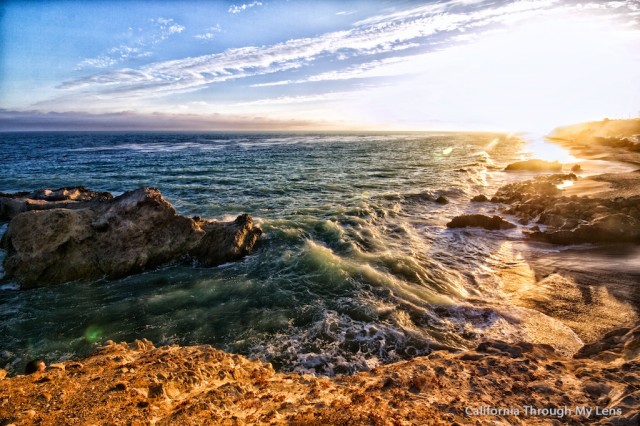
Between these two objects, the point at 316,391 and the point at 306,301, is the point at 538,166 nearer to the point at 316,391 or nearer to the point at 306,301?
the point at 306,301

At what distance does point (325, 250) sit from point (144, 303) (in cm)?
724

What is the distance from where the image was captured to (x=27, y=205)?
646 inches

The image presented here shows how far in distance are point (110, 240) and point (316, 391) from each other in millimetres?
10936

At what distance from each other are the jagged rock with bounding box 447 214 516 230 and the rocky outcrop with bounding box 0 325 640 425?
11.4 m

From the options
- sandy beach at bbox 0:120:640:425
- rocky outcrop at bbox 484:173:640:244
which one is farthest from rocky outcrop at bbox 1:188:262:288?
rocky outcrop at bbox 484:173:640:244

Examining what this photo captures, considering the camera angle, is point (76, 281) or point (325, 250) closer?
point (76, 281)

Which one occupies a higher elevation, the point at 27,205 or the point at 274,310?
the point at 27,205

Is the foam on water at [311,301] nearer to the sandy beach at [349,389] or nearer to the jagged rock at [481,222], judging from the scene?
the jagged rock at [481,222]

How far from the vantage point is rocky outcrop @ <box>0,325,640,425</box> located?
13.4 ft

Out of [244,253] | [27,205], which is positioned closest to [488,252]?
[244,253]

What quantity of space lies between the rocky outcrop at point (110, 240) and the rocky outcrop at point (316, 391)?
6.56 meters

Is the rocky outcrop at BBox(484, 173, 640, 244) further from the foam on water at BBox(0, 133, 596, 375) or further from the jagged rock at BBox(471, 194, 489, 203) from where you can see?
the foam on water at BBox(0, 133, 596, 375)

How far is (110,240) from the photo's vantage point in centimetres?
1187

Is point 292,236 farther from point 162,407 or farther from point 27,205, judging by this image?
point 27,205
